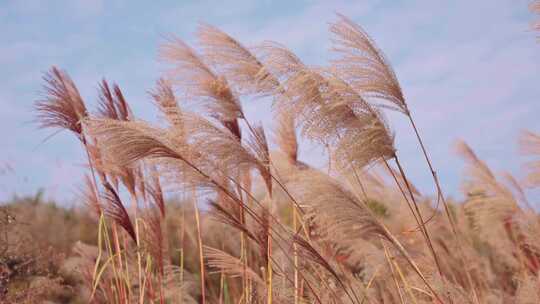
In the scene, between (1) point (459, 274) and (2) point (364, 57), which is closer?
(2) point (364, 57)

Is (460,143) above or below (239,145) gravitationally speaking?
above

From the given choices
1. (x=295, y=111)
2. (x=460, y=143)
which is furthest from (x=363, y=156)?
(x=460, y=143)

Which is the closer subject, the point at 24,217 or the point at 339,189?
the point at 339,189

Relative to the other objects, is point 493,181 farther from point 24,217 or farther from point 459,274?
point 24,217

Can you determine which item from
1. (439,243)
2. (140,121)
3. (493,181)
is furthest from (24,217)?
(140,121)

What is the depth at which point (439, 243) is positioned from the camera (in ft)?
22.7

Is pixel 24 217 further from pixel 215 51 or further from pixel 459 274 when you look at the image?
pixel 215 51

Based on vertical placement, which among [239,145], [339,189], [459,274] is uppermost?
[239,145]

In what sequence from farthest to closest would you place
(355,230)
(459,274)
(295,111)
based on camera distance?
(459,274), (295,111), (355,230)

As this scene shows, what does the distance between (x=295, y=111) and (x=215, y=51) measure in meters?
0.81

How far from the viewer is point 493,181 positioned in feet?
19.0

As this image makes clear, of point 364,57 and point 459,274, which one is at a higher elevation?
point 364,57

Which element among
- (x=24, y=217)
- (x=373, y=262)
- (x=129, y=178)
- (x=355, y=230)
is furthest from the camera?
(x=24, y=217)

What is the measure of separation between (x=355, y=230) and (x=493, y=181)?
3.38 meters
